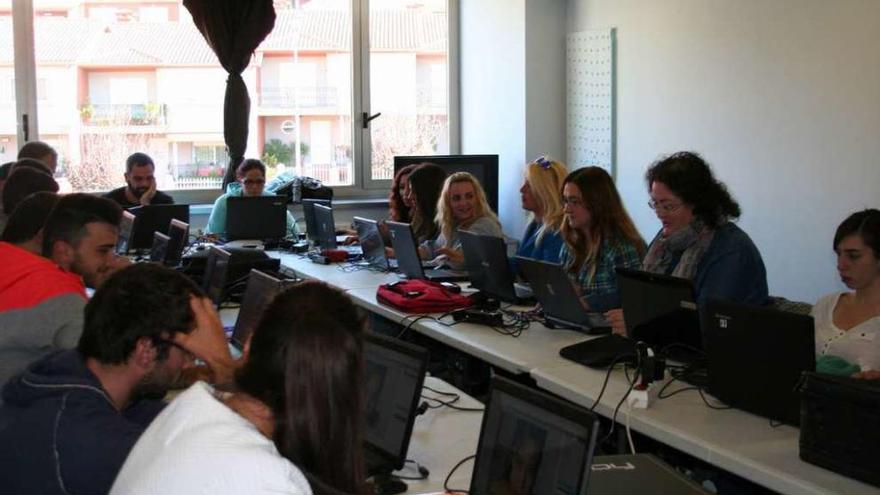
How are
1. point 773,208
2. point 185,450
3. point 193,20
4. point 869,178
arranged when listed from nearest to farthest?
1. point 185,450
2. point 869,178
3. point 773,208
4. point 193,20

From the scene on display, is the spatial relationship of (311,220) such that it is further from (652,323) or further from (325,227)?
(652,323)

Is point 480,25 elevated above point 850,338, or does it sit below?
above

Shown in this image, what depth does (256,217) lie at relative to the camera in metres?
7.20

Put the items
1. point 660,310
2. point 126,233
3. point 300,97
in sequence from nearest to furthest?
1. point 660,310
2. point 126,233
3. point 300,97

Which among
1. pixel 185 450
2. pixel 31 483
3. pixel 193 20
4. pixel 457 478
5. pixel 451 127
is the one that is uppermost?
pixel 193 20

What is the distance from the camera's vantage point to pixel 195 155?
841 cm

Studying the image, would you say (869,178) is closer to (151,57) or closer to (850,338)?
(850,338)

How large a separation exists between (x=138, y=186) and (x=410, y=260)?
303 centimetres

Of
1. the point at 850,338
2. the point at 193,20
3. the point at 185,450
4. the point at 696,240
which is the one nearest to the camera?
the point at 185,450

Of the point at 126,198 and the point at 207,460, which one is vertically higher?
the point at 126,198

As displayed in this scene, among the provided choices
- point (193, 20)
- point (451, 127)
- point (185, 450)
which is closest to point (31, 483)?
point (185, 450)

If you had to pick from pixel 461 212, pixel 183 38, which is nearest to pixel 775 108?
pixel 461 212

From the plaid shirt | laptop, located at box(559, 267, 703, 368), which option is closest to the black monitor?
the plaid shirt

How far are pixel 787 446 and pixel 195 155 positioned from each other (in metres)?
6.57
